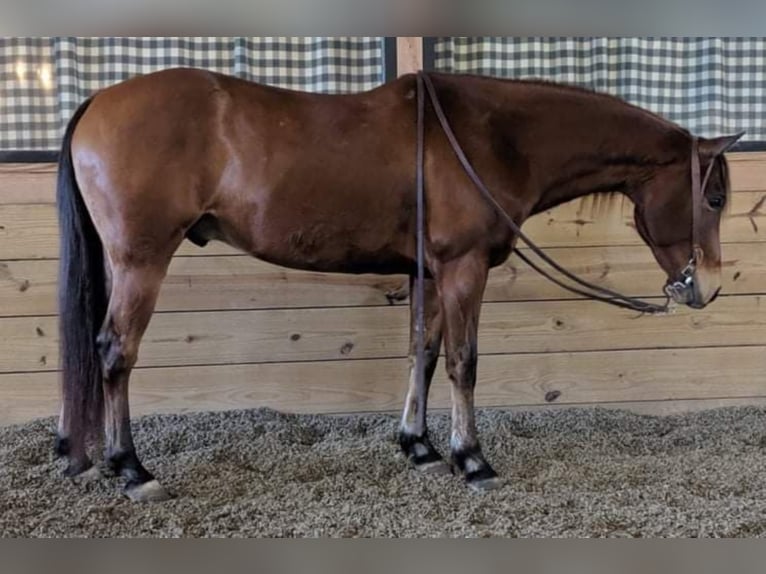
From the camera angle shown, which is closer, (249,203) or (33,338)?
(249,203)

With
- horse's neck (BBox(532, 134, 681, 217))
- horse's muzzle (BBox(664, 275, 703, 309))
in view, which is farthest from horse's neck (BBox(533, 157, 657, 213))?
horse's muzzle (BBox(664, 275, 703, 309))

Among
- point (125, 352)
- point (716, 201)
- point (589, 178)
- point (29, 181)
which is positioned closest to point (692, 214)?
point (716, 201)

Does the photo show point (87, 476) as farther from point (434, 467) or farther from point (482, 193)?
point (482, 193)

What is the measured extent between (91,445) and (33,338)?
0.73m

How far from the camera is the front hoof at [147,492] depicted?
1745 millimetres

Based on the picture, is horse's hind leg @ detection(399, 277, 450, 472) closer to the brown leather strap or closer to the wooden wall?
the brown leather strap

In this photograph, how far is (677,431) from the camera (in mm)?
2357

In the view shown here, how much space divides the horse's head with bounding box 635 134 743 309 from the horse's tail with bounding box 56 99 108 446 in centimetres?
146

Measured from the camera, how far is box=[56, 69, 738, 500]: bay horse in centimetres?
171

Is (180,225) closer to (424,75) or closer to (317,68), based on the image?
(424,75)

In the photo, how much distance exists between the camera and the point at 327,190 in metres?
1.78

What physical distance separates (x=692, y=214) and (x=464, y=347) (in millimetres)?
707

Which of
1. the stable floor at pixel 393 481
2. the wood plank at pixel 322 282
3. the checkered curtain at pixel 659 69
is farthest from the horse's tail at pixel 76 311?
the checkered curtain at pixel 659 69
